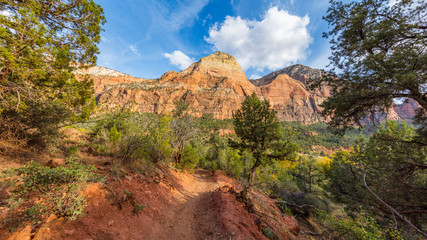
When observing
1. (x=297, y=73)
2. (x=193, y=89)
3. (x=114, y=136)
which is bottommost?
(x=114, y=136)

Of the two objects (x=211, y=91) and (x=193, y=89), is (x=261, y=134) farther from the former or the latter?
(x=193, y=89)

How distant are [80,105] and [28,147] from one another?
2483mm

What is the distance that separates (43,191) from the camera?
2803mm

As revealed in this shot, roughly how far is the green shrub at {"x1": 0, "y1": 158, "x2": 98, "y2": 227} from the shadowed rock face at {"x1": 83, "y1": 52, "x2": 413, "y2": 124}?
74.0 m

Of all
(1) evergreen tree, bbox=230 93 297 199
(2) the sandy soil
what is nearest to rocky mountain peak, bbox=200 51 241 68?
(1) evergreen tree, bbox=230 93 297 199

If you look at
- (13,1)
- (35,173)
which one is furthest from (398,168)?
(13,1)

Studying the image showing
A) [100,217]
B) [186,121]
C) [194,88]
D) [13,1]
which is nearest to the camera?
[100,217]

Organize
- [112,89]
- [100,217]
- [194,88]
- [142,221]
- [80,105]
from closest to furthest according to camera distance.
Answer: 1. [100,217]
2. [142,221]
3. [80,105]
4. [112,89]
5. [194,88]

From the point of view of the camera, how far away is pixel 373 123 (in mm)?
5742

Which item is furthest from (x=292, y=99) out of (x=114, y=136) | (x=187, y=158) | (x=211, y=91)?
(x=114, y=136)

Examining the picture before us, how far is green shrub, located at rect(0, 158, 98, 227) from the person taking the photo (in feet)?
8.11

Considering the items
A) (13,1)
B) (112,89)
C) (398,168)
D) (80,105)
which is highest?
(112,89)

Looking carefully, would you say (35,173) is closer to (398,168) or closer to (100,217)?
(100,217)

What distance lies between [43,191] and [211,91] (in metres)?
103
